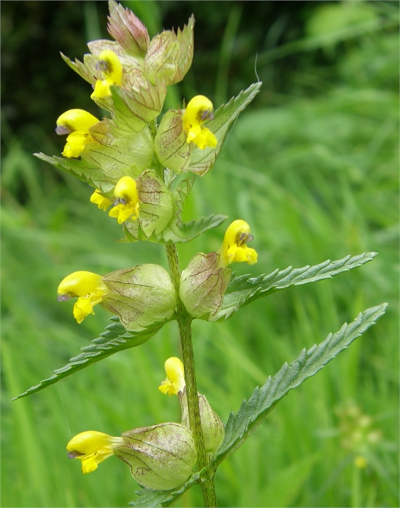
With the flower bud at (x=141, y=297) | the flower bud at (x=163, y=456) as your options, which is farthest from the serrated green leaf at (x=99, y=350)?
the flower bud at (x=163, y=456)

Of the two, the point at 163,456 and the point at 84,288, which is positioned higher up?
the point at 84,288

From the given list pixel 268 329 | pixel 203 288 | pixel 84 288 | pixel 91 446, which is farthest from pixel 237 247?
pixel 268 329

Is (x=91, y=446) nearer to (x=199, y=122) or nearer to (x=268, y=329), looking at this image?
(x=199, y=122)

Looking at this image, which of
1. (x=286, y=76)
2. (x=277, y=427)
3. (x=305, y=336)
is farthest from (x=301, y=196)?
(x=286, y=76)

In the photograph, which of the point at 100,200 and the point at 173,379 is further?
the point at 173,379

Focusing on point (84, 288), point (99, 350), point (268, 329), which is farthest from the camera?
point (268, 329)

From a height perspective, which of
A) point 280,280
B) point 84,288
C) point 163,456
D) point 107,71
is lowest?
point 163,456

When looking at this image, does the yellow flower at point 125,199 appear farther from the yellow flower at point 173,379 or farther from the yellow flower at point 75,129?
the yellow flower at point 173,379
